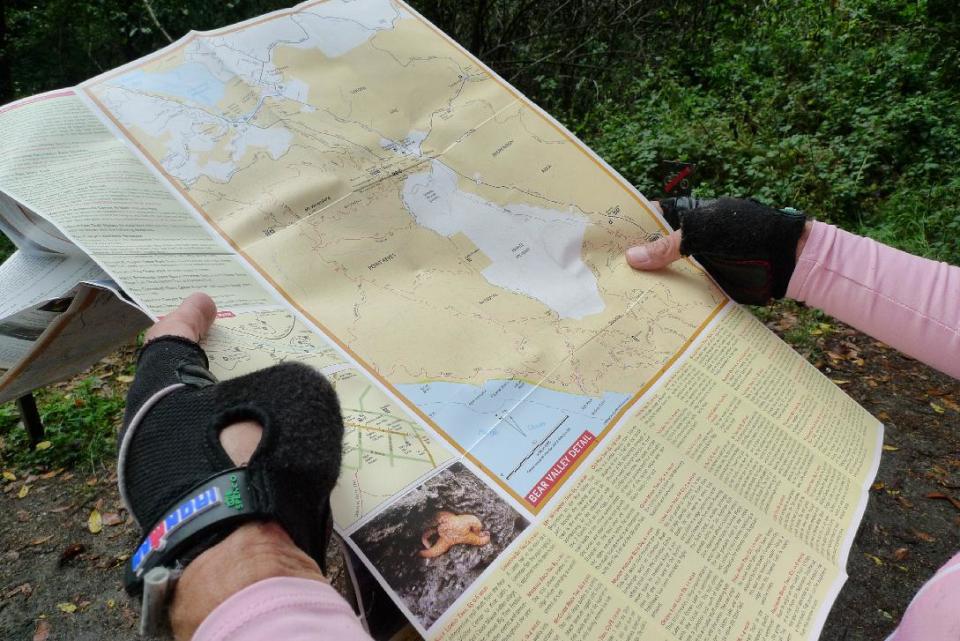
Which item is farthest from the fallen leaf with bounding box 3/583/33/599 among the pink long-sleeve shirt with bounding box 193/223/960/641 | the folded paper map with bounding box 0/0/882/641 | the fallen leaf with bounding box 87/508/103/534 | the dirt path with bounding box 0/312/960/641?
the pink long-sleeve shirt with bounding box 193/223/960/641

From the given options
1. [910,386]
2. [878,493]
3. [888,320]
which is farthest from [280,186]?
[910,386]

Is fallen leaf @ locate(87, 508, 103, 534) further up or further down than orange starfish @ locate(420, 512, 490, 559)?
further down

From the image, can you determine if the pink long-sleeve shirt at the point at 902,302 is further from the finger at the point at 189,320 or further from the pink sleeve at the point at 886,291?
the finger at the point at 189,320

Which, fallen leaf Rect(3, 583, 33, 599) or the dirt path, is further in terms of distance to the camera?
fallen leaf Rect(3, 583, 33, 599)

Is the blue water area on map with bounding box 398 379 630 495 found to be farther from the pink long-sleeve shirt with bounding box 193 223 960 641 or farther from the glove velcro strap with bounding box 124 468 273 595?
the pink long-sleeve shirt with bounding box 193 223 960 641

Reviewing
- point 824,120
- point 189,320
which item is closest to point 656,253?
point 189,320

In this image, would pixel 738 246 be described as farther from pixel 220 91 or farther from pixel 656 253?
pixel 220 91

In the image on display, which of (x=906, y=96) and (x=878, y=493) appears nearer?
(x=878, y=493)

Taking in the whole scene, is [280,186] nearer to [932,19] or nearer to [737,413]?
[737,413]
